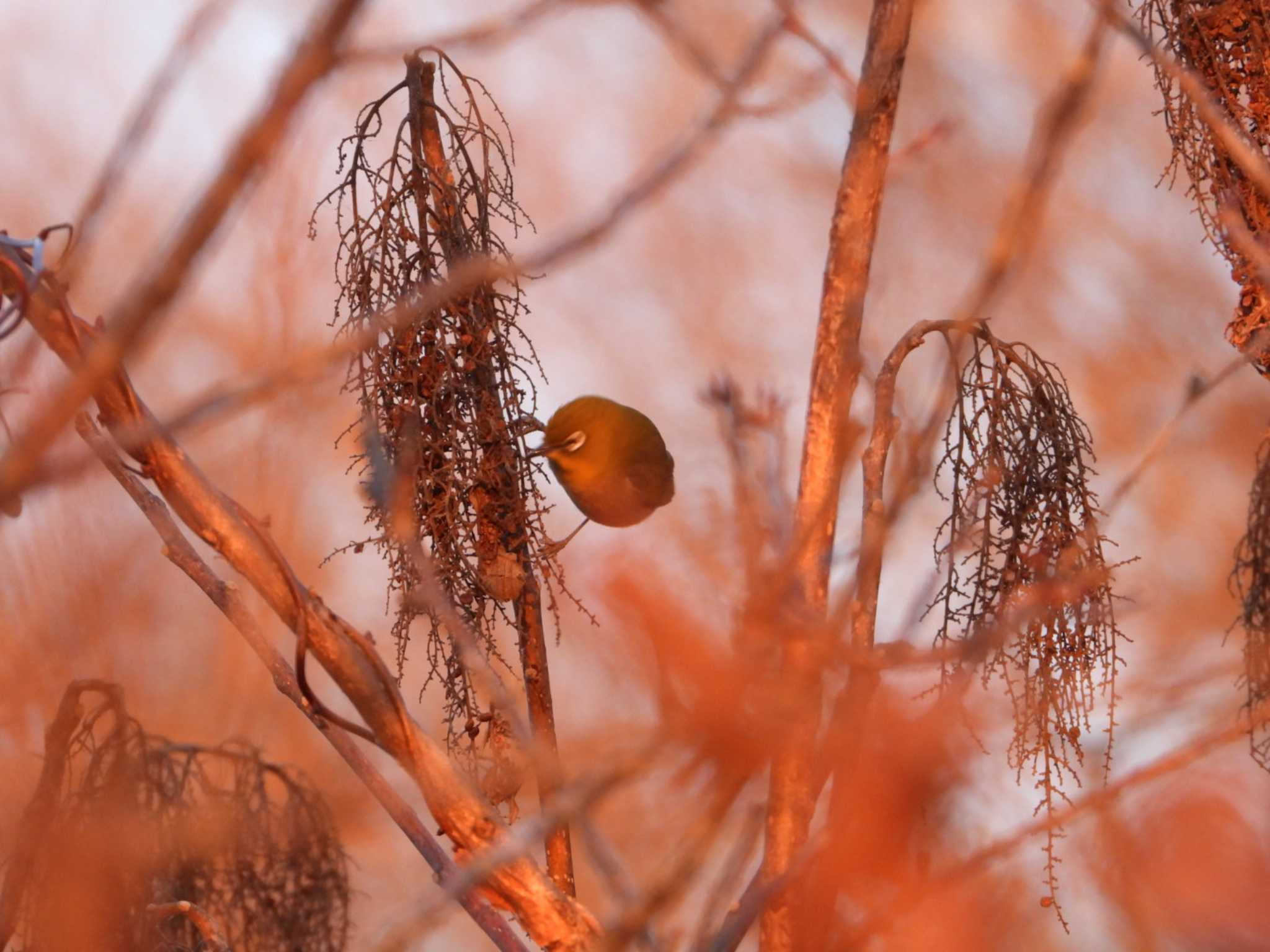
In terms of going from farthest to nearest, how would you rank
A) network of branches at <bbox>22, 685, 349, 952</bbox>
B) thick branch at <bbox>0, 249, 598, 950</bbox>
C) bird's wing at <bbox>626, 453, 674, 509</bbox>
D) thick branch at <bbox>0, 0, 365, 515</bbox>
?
bird's wing at <bbox>626, 453, 674, 509</bbox> → network of branches at <bbox>22, 685, 349, 952</bbox> → thick branch at <bbox>0, 249, 598, 950</bbox> → thick branch at <bbox>0, 0, 365, 515</bbox>

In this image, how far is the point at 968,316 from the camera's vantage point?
35 centimetres

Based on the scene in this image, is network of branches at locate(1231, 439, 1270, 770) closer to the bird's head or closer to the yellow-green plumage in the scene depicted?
the yellow-green plumage

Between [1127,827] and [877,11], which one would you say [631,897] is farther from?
[877,11]

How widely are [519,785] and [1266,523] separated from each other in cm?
63

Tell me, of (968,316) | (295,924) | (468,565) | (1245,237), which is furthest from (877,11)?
(295,924)

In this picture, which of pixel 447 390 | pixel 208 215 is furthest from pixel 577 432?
pixel 208 215

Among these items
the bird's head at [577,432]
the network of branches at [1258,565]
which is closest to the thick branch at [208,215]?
the network of branches at [1258,565]

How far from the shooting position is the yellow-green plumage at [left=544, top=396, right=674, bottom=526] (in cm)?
147

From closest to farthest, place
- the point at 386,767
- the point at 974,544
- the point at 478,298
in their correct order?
the point at 974,544
the point at 478,298
the point at 386,767

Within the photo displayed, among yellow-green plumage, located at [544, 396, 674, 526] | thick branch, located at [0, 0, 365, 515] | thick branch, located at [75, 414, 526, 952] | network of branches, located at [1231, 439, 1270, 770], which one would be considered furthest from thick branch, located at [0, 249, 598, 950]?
yellow-green plumage, located at [544, 396, 674, 526]

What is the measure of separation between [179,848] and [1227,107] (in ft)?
3.45

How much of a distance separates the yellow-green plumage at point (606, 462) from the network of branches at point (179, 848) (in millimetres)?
449

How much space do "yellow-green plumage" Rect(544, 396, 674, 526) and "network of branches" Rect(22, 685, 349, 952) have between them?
0.45 meters

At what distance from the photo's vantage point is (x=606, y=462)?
153 cm
